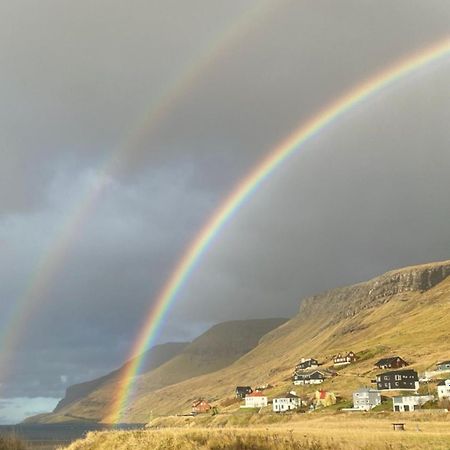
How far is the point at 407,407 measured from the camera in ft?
407

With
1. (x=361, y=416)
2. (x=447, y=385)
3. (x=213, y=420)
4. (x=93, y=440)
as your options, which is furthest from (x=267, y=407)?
(x=93, y=440)

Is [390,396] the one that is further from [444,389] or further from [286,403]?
[286,403]

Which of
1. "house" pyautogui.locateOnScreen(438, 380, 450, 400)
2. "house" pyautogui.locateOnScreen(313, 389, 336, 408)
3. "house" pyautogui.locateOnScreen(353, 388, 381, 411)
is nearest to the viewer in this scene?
"house" pyautogui.locateOnScreen(353, 388, 381, 411)

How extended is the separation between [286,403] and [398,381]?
3550 centimetres

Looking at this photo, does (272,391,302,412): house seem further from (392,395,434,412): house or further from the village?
(392,395,434,412): house

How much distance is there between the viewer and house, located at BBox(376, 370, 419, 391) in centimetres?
16038

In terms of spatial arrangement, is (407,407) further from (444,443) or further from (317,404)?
(444,443)

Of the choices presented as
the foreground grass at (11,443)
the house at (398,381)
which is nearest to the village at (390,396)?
the house at (398,381)

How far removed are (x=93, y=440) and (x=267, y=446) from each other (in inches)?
577

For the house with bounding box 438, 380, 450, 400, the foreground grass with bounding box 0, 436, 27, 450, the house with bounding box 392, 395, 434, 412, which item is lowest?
the house with bounding box 392, 395, 434, 412

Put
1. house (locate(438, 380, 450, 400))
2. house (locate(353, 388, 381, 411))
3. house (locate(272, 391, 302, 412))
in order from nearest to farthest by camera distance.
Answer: house (locate(353, 388, 381, 411)) < house (locate(438, 380, 450, 400)) < house (locate(272, 391, 302, 412))

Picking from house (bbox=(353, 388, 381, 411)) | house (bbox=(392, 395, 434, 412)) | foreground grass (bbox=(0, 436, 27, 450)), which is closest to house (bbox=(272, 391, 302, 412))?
house (bbox=(353, 388, 381, 411))

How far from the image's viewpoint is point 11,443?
4278 centimetres

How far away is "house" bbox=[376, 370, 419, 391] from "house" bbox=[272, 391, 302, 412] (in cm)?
2609
